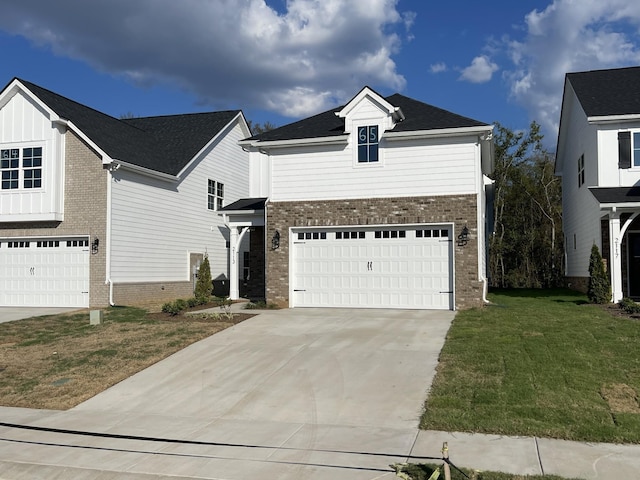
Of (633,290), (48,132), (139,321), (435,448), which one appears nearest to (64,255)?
(48,132)

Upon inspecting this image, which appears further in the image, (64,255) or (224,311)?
(64,255)

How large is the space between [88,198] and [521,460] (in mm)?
17357

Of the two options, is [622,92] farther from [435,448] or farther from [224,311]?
[435,448]

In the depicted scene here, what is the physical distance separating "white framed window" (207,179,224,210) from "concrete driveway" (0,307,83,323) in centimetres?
834

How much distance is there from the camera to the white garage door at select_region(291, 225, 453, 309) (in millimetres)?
16266

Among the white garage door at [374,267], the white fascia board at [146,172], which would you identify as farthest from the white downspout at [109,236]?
the white garage door at [374,267]

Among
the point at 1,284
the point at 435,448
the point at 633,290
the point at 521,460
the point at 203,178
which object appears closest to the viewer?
the point at 521,460

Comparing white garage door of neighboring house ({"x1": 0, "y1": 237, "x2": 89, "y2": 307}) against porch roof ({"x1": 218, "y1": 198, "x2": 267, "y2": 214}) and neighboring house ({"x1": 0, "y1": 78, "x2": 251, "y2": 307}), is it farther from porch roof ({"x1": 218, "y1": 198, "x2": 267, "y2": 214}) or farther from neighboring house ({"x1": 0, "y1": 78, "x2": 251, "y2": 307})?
porch roof ({"x1": 218, "y1": 198, "x2": 267, "y2": 214})

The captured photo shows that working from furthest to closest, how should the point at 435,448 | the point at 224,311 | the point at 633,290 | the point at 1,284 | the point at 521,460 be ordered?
the point at 1,284
the point at 633,290
the point at 224,311
the point at 435,448
the point at 521,460

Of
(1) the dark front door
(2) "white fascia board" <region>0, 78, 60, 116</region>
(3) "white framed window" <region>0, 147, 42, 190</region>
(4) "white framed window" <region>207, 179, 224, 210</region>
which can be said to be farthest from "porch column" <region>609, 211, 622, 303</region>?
(3) "white framed window" <region>0, 147, 42, 190</region>

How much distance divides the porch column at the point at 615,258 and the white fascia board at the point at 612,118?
3.34 metres

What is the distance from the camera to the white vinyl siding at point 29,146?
19.8 meters

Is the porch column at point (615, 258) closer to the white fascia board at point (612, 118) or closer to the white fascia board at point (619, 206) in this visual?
the white fascia board at point (619, 206)

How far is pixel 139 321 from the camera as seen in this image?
1512cm
